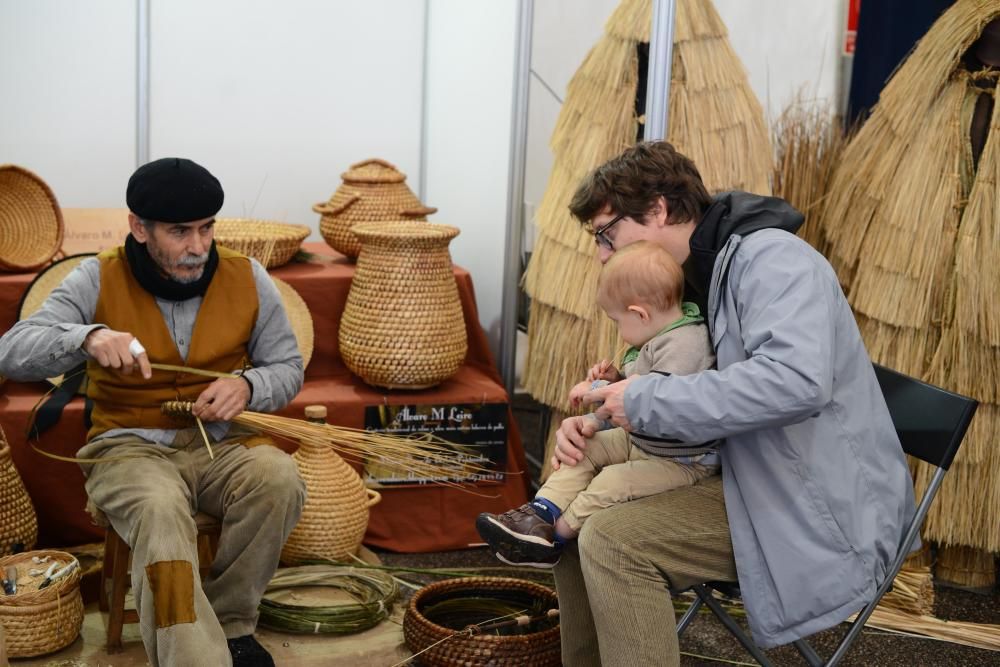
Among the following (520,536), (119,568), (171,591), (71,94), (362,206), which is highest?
(71,94)

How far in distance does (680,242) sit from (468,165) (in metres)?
2.18

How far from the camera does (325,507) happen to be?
345 cm

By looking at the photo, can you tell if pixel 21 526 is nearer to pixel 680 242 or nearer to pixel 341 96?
pixel 680 242

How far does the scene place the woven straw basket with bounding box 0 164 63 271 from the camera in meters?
3.77

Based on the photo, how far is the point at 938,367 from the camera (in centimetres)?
354

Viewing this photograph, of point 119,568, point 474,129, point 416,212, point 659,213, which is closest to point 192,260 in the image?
point 119,568

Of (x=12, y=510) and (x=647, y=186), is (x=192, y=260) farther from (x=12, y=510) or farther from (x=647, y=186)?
(x=647, y=186)

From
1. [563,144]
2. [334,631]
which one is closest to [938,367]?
[563,144]

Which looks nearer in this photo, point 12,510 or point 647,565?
point 647,565

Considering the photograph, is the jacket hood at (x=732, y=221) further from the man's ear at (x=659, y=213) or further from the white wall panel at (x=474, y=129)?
the white wall panel at (x=474, y=129)

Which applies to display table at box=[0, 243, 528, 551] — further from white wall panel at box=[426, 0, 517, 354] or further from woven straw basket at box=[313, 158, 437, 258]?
white wall panel at box=[426, 0, 517, 354]

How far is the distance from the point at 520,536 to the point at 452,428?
4.69ft

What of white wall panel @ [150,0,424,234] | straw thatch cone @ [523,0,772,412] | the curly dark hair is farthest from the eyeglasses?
white wall panel @ [150,0,424,234]

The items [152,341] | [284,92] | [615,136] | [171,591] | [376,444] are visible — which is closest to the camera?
[171,591]
